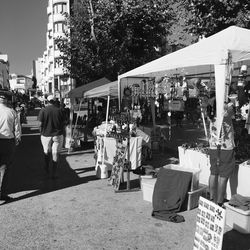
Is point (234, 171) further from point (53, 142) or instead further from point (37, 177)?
point (37, 177)

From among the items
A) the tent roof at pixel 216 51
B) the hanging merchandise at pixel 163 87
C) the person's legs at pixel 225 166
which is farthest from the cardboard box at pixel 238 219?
the hanging merchandise at pixel 163 87

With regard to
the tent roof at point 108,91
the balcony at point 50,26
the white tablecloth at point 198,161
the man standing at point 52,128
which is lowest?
the white tablecloth at point 198,161

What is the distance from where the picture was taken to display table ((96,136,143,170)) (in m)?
7.54

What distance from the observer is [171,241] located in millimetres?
4219

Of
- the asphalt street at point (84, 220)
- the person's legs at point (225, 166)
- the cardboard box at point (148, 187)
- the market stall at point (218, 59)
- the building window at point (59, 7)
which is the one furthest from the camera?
the building window at point (59, 7)

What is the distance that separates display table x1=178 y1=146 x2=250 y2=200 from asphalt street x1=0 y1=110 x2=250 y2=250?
74 centimetres

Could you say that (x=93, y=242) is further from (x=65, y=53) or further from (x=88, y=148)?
(x=65, y=53)

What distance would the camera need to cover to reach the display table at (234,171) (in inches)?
203

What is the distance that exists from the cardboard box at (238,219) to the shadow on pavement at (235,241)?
0.07 m

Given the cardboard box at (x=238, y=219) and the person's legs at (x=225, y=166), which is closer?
the cardboard box at (x=238, y=219)

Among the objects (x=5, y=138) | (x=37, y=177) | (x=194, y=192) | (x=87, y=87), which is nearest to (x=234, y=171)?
(x=194, y=192)

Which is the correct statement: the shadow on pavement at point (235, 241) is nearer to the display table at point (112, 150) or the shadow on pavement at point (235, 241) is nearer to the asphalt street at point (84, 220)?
the asphalt street at point (84, 220)

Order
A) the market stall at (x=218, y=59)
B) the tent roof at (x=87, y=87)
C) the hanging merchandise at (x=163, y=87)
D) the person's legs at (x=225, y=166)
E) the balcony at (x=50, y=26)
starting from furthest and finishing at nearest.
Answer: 1. the balcony at (x=50, y=26)
2. the tent roof at (x=87, y=87)
3. the hanging merchandise at (x=163, y=87)
4. the person's legs at (x=225, y=166)
5. the market stall at (x=218, y=59)

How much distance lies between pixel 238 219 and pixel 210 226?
1.44 meters
